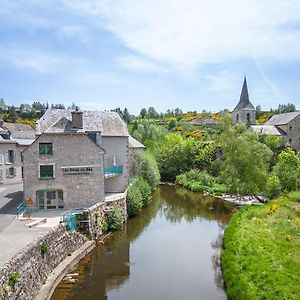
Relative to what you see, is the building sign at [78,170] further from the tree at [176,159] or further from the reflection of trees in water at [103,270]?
the tree at [176,159]

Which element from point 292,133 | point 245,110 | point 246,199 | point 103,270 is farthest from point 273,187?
point 245,110

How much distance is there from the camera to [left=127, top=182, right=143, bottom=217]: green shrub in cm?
3087

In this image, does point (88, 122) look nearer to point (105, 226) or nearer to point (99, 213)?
point (99, 213)

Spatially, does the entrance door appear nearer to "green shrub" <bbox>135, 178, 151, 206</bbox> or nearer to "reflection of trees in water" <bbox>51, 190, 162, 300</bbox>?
"reflection of trees in water" <bbox>51, 190, 162, 300</bbox>

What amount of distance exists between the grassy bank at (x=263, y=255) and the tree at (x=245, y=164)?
24.4 feet

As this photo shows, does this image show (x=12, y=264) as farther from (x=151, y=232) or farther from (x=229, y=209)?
(x=229, y=209)

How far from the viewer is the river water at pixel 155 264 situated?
17242mm

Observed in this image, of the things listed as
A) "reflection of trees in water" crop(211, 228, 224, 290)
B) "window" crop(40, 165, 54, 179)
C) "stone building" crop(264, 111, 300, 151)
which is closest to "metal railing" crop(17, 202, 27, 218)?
"window" crop(40, 165, 54, 179)

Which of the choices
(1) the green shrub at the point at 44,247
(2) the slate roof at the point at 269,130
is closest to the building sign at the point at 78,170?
(1) the green shrub at the point at 44,247

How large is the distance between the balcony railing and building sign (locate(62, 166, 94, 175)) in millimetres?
4155

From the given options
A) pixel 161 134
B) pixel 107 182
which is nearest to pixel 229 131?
pixel 107 182

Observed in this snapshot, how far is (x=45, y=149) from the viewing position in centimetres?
2616

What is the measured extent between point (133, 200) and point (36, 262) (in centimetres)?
1508

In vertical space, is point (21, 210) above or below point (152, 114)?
below
